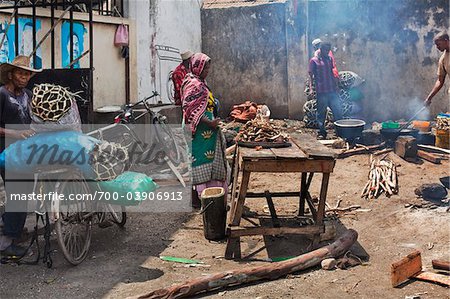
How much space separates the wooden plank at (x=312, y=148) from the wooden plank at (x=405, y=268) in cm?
122

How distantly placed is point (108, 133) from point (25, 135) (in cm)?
376

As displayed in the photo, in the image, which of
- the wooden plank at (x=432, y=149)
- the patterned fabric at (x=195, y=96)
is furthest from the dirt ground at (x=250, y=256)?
the wooden plank at (x=432, y=149)

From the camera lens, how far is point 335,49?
13898 millimetres

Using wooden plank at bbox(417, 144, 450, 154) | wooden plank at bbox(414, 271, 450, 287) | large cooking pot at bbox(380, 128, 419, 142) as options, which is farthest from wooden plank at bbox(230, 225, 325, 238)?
large cooking pot at bbox(380, 128, 419, 142)

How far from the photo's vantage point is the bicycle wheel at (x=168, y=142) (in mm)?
9227

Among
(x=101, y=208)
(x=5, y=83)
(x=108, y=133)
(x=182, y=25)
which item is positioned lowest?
(x=101, y=208)

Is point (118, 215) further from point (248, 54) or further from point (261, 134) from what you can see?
point (248, 54)

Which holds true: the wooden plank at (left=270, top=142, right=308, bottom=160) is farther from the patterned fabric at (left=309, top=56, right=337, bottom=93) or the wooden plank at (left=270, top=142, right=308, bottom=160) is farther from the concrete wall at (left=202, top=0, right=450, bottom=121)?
the concrete wall at (left=202, top=0, right=450, bottom=121)

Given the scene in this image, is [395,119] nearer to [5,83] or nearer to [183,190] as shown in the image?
[183,190]

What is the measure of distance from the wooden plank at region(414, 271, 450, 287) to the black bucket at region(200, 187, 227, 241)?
221cm

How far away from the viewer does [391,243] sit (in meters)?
5.75

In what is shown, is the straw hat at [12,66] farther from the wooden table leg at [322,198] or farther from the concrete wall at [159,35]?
the concrete wall at [159,35]

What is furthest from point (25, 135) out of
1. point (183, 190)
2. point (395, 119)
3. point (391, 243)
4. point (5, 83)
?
point (395, 119)

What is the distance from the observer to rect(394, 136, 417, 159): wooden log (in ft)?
30.3
